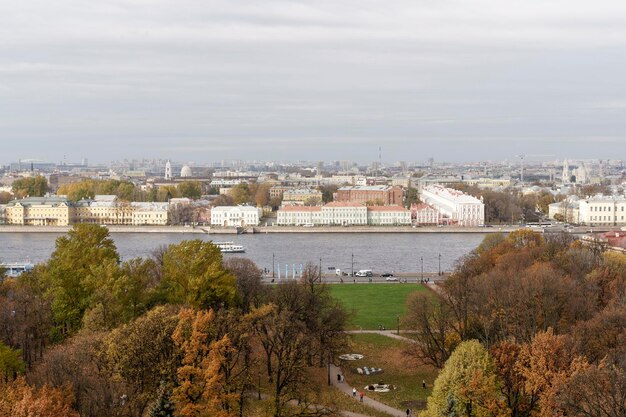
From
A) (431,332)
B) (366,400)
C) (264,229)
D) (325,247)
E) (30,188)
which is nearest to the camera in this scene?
(366,400)

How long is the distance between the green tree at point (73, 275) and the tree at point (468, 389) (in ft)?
27.3

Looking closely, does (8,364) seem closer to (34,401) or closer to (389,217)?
(34,401)

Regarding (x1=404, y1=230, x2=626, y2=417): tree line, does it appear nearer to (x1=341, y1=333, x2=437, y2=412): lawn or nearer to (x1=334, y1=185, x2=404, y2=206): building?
(x1=341, y1=333, x2=437, y2=412): lawn

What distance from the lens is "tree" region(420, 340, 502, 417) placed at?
39.6ft

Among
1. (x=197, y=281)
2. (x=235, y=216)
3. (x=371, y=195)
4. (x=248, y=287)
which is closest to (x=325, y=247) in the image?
(x=235, y=216)

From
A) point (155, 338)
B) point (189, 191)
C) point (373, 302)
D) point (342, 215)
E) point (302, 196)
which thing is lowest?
point (373, 302)

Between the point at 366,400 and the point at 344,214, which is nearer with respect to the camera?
the point at 366,400

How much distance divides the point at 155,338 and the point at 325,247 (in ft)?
114

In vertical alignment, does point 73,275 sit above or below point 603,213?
above

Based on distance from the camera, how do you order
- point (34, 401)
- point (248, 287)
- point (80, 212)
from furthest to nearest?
1. point (80, 212)
2. point (248, 287)
3. point (34, 401)

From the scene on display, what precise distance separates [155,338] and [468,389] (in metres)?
4.80

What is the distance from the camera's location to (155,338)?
42.4 feet

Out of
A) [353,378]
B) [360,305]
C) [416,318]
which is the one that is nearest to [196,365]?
[353,378]

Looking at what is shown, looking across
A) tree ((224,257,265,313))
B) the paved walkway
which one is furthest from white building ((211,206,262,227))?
the paved walkway
